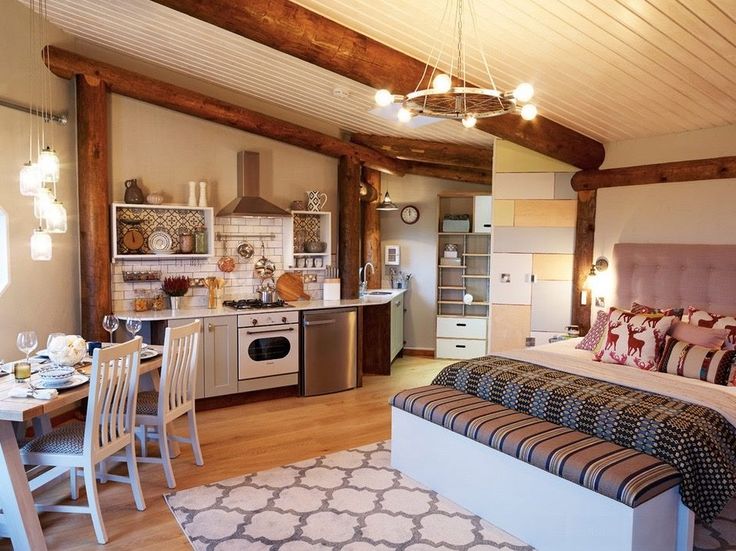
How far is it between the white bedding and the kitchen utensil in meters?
2.75

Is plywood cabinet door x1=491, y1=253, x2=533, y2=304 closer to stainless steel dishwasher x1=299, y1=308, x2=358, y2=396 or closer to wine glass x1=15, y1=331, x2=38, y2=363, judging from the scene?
stainless steel dishwasher x1=299, y1=308, x2=358, y2=396

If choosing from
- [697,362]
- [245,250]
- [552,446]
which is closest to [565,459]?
[552,446]

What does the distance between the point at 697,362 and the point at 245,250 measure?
4.00 m

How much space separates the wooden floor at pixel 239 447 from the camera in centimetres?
298

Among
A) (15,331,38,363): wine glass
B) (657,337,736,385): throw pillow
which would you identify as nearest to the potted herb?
(15,331,38,363): wine glass

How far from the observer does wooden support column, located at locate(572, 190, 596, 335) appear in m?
5.49

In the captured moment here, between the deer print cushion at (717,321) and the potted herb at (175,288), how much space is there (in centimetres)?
423

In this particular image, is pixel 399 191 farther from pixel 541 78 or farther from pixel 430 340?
pixel 541 78

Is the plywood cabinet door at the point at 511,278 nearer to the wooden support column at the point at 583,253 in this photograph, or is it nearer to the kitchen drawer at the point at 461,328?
the wooden support column at the point at 583,253

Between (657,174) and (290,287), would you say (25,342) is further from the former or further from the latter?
(657,174)

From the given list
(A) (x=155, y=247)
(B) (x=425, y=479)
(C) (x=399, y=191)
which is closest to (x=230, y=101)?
(A) (x=155, y=247)

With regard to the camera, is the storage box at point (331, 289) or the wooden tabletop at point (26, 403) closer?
the wooden tabletop at point (26, 403)

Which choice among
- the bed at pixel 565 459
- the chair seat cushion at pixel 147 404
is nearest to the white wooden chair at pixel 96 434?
the chair seat cushion at pixel 147 404

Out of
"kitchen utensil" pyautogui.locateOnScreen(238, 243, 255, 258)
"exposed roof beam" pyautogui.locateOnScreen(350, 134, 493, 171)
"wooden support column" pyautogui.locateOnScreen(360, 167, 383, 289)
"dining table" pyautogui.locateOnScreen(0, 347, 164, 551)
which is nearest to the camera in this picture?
"dining table" pyautogui.locateOnScreen(0, 347, 164, 551)
